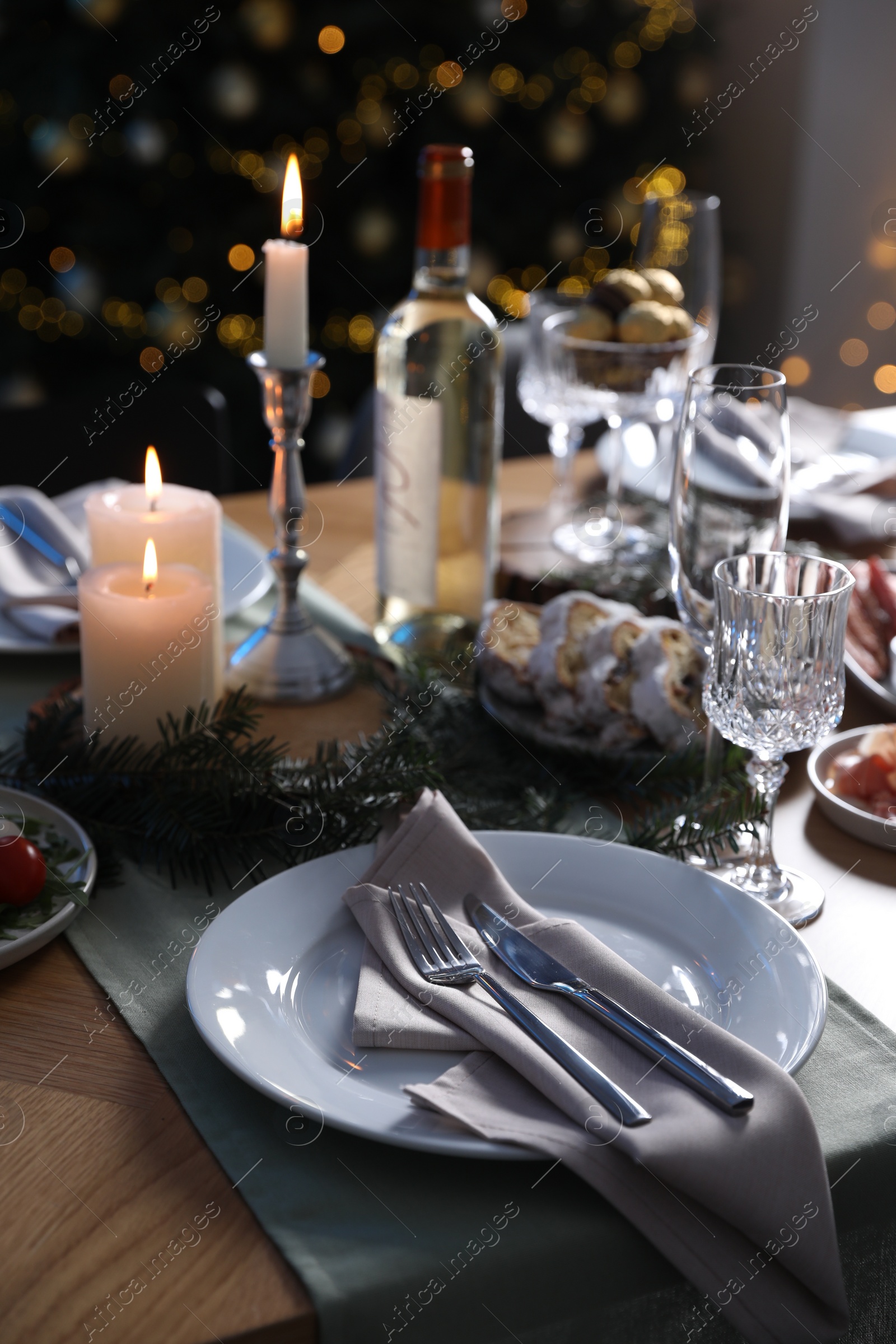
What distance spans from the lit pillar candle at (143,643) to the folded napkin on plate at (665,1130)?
0.28 metres

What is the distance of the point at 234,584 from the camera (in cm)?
110

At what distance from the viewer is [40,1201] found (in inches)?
18.3

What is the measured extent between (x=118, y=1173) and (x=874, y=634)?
72cm

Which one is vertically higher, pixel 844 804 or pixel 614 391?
pixel 614 391

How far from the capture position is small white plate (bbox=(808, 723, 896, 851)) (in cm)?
74

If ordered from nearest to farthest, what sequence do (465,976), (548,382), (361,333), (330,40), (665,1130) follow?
(665,1130) < (465,976) < (548,382) < (330,40) < (361,333)

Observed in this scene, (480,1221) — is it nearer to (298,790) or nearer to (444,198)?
(298,790)

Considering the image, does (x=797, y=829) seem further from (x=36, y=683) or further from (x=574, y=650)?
(x=36, y=683)

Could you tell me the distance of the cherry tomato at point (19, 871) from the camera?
24.0 inches

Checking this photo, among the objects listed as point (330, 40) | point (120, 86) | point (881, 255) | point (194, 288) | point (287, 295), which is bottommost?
point (194, 288)

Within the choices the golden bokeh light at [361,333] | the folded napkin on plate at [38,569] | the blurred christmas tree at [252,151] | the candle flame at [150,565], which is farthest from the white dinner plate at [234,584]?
the golden bokeh light at [361,333]

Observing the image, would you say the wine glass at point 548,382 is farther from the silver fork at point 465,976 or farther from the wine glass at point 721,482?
the silver fork at point 465,976

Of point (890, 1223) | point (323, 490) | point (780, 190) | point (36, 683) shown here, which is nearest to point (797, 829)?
point (890, 1223)

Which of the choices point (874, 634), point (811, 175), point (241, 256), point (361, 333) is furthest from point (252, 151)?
point (874, 634)
